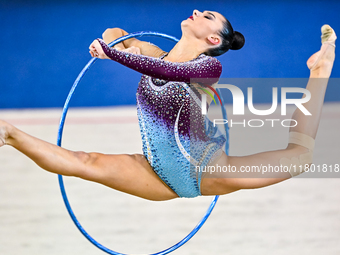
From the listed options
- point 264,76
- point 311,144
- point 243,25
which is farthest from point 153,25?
point 311,144

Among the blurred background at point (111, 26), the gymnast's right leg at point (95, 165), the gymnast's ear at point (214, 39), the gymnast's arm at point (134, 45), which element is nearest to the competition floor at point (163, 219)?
the gymnast's right leg at point (95, 165)

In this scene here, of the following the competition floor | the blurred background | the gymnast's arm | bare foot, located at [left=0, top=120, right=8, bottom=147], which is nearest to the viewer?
bare foot, located at [left=0, top=120, right=8, bottom=147]

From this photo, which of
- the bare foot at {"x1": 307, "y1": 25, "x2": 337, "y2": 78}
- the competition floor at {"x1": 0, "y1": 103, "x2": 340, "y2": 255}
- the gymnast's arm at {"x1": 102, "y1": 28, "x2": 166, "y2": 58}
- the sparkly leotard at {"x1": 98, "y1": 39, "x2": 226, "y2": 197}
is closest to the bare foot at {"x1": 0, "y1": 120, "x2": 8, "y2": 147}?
the sparkly leotard at {"x1": 98, "y1": 39, "x2": 226, "y2": 197}

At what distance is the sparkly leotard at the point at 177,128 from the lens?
5.80 ft

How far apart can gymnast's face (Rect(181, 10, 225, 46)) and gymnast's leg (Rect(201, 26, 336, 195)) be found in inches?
17.7

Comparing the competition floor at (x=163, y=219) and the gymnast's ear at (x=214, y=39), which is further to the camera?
the competition floor at (x=163, y=219)

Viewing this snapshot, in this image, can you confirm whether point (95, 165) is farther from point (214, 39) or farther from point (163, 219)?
point (163, 219)

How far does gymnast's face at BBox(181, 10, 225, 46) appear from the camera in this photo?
1828 mm

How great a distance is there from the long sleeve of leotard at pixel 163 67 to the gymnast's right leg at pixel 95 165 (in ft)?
1.40

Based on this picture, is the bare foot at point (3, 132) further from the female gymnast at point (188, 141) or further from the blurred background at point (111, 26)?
the blurred background at point (111, 26)

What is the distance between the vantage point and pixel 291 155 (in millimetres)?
1819

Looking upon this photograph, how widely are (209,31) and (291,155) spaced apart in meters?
0.62

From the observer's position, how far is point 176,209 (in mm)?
3084

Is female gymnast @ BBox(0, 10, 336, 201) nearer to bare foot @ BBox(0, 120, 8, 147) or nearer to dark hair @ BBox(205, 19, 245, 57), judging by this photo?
dark hair @ BBox(205, 19, 245, 57)
